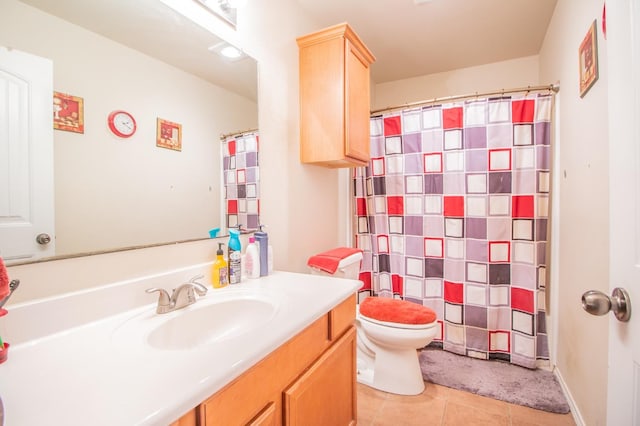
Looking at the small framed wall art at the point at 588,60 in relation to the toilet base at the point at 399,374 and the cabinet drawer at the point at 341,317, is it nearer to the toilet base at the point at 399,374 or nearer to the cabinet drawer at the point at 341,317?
the cabinet drawer at the point at 341,317

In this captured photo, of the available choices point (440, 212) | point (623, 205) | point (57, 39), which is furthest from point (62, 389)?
point (440, 212)

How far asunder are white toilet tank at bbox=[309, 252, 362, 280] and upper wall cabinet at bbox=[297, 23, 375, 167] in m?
0.58

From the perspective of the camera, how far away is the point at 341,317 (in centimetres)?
114

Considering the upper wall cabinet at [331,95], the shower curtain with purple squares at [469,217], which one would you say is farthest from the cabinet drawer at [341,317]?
the shower curtain with purple squares at [469,217]

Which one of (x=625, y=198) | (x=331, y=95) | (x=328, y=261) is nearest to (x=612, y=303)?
(x=625, y=198)

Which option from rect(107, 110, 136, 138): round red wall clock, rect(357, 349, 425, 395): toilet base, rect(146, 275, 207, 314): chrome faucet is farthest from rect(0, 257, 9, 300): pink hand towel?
rect(357, 349, 425, 395): toilet base

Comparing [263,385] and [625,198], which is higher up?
[625,198]

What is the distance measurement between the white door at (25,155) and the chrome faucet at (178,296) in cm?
31

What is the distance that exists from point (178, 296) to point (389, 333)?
1.16m

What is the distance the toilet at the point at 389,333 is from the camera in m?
1.63

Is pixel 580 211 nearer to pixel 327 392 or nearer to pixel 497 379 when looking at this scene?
pixel 497 379

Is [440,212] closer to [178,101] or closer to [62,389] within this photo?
[178,101]

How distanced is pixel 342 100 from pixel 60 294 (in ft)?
4.62

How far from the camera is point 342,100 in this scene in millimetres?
1568
